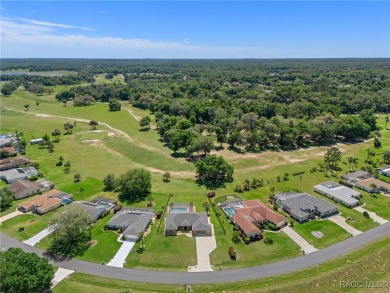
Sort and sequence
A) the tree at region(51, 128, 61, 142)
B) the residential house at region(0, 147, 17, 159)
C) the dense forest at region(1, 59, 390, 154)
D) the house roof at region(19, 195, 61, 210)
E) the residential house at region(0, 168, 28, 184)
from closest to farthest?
the house roof at region(19, 195, 61, 210) → the residential house at region(0, 168, 28, 184) → the residential house at region(0, 147, 17, 159) → the dense forest at region(1, 59, 390, 154) → the tree at region(51, 128, 61, 142)

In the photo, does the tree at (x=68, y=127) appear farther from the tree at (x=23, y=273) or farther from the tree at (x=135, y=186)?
the tree at (x=23, y=273)

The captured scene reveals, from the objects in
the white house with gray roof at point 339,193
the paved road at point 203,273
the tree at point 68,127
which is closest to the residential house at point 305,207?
the white house with gray roof at point 339,193

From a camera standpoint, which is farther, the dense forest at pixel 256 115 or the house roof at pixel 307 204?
the dense forest at pixel 256 115

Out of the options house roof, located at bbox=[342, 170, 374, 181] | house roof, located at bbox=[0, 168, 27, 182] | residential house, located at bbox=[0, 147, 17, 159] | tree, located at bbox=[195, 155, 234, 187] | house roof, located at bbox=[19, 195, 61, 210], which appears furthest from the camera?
residential house, located at bbox=[0, 147, 17, 159]

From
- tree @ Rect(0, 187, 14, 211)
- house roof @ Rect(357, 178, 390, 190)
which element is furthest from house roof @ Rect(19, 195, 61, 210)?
house roof @ Rect(357, 178, 390, 190)

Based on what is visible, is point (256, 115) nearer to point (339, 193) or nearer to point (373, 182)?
point (373, 182)

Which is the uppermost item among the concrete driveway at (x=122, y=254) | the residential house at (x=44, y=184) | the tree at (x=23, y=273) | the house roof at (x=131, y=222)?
the tree at (x=23, y=273)

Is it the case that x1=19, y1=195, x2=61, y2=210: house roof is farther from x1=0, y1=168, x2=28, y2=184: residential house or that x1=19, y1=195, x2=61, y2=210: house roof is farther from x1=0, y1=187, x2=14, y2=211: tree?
x1=0, y1=168, x2=28, y2=184: residential house
